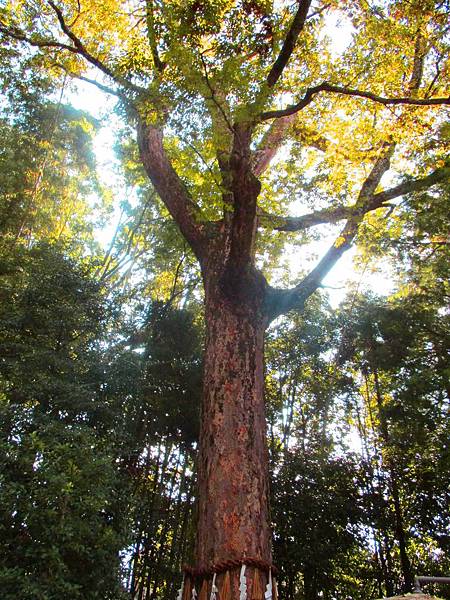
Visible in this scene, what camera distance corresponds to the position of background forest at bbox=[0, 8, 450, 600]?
3.75 meters

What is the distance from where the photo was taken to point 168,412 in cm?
666

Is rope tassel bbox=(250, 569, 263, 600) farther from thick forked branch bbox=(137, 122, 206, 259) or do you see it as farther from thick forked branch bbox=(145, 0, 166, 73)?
thick forked branch bbox=(145, 0, 166, 73)

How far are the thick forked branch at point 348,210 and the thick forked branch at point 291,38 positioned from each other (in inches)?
57.2

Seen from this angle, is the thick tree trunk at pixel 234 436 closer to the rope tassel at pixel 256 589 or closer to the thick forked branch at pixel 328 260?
the rope tassel at pixel 256 589

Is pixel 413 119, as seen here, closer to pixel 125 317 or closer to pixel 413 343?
pixel 413 343

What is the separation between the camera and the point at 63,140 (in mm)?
10125

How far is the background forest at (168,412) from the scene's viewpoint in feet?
12.3

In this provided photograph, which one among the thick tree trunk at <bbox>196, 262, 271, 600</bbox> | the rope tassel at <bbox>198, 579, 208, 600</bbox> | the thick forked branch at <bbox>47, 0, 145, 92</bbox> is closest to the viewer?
the rope tassel at <bbox>198, 579, 208, 600</bbox>

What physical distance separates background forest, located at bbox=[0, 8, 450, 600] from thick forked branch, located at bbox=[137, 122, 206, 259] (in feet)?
1.57

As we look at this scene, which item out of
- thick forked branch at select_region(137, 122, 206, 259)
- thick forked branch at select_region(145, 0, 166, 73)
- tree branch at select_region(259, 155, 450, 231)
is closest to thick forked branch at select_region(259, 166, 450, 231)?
tree branch at select_region(259, 155, 450, 231)

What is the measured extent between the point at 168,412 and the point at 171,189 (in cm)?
368

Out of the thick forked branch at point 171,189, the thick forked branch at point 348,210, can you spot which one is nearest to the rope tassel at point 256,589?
the thick forked branch at point 171,189

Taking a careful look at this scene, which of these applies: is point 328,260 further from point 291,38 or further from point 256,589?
point 256,589

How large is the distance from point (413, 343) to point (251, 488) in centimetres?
597
